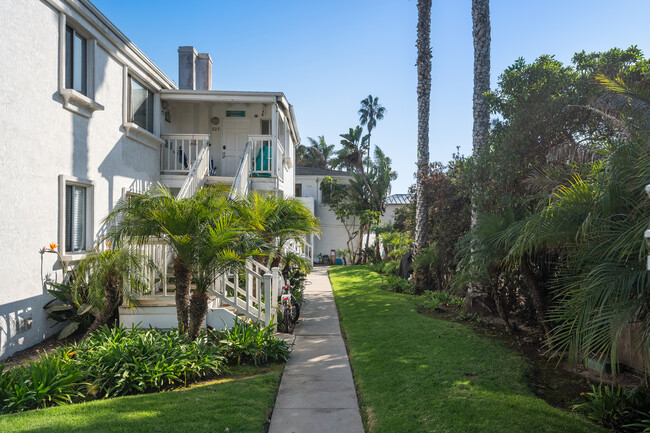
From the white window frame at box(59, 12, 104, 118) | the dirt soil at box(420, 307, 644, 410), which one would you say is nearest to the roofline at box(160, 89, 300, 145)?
the white window frame at box(59, 12, 104, 118)

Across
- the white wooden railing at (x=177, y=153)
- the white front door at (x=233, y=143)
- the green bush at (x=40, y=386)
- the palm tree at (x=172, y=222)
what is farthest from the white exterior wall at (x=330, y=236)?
the green bush at (x=40, y=386)

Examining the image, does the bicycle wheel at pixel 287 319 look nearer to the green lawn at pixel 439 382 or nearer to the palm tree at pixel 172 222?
the green lawn at pixel 439 382

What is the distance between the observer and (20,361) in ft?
22.4

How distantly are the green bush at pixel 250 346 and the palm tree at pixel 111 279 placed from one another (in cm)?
162

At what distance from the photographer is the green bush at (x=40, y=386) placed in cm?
504

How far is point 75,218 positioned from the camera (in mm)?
8992

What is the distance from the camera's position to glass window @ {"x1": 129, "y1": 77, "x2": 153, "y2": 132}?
38.5 ft

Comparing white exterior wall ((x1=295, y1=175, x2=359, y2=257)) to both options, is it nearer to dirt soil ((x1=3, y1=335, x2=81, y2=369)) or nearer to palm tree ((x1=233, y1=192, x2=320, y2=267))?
palm tree ((x1=233, y1=192, x2=320, y2=267))

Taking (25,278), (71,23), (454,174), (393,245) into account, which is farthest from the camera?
(393,245)

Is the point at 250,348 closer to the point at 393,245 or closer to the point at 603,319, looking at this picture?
the point at 603,319

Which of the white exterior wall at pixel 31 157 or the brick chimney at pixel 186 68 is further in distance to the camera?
the brick chimney at pixel 186 68

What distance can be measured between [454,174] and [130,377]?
1067cm

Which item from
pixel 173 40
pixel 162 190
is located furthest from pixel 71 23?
pixel 173 40

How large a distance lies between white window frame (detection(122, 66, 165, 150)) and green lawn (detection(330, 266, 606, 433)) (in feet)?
23.2
